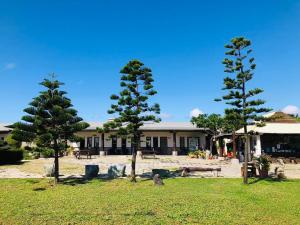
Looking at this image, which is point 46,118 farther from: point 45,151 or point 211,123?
point 211,123

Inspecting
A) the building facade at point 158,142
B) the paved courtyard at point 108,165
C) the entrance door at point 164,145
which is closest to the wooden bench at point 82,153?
the building facade at point 158,142

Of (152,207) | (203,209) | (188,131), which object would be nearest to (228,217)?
(203,209)

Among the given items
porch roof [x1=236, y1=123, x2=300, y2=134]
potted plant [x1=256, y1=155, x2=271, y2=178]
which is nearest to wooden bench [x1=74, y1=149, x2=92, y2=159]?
porch roof [x1=236, y1=123, x2=300, y2=134]

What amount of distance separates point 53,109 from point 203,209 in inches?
371

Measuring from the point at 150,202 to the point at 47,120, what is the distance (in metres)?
7.90

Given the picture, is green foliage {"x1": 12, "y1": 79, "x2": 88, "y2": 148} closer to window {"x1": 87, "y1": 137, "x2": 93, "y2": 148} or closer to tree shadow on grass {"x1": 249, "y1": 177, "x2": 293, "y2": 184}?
tree shadow on grass {"x1": 249, "y1": 177, "x2": 293, "y2": 184}

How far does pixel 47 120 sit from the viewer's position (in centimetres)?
1564

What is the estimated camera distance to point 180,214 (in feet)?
29.4

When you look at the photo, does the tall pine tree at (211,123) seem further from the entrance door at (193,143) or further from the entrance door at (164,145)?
the entrance door at (164,145)

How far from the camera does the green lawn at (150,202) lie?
8523 mm

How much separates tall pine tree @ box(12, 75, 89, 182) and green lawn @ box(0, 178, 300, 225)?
220 cm

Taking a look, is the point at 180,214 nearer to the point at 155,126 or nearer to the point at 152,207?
the point at 152,207

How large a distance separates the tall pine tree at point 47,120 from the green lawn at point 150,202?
2205mm

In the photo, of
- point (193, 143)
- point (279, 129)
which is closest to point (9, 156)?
point (193, 143)
